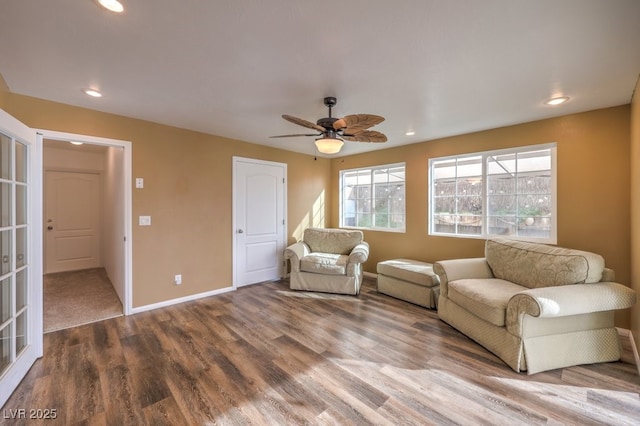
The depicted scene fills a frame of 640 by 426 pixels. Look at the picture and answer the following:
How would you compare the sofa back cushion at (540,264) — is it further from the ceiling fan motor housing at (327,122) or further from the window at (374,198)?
the ceiling fan motor housing at (327,122)

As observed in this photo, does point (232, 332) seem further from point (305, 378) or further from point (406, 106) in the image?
point (406, 106)

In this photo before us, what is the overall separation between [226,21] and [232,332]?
2674 millimetres

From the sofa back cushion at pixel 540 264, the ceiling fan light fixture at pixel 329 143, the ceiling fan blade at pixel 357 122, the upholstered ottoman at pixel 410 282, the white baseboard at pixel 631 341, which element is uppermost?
the ceiling fan blade at pixel 357 122

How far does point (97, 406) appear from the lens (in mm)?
1731

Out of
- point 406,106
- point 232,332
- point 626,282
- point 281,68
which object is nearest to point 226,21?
point 281,68

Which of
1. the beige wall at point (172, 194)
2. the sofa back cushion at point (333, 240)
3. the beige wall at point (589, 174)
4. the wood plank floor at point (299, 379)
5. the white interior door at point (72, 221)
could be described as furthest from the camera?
the white interior door at point (72, 221)

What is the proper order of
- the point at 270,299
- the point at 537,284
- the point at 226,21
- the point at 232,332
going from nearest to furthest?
the point at 226,21
the point at 537,284
the point at 232,332
the point at 270,299

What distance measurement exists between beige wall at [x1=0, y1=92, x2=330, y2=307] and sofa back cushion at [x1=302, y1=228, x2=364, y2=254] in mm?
1392

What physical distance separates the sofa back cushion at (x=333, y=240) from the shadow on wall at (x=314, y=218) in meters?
0.33

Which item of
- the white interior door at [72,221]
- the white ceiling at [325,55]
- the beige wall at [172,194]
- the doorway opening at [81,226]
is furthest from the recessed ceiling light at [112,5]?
the white interior door at [72,221]

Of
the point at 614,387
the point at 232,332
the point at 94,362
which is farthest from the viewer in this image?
the point at 232,332

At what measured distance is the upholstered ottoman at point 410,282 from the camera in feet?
11.0

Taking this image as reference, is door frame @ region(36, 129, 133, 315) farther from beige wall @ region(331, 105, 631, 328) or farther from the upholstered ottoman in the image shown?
beige wall @ region(331, 105, 631, 328)

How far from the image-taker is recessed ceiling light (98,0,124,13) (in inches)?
53.6
